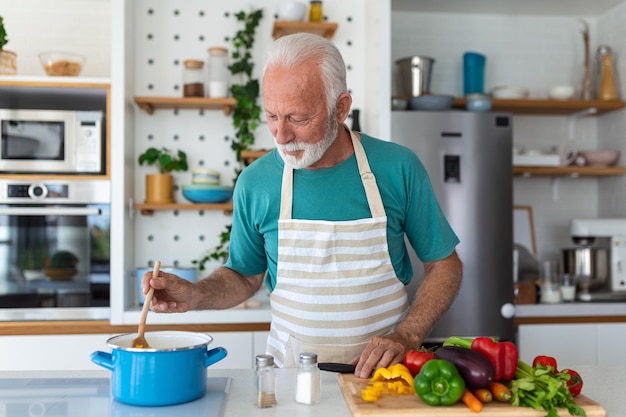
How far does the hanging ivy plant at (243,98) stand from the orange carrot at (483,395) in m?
2.37

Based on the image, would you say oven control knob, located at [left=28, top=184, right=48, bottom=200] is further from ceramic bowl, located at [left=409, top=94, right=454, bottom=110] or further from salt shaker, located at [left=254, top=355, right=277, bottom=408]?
salt shaker, located at [left=254, top=355, right=277, bottom=408]

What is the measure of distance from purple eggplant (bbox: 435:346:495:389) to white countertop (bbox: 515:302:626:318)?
6.82 feet

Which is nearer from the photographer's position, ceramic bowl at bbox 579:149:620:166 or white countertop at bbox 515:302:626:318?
white countertop at bbox 515:302:626:318

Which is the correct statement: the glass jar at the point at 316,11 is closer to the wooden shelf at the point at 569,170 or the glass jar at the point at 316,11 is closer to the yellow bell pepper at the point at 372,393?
the wooden shelf at the point at 569,170

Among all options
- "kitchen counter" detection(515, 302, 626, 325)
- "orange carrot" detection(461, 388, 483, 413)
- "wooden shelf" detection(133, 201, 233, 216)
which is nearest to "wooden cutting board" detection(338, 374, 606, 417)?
"orange carrot" detection(461, 388, 483, 413)

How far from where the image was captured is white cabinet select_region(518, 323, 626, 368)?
3.33 meters

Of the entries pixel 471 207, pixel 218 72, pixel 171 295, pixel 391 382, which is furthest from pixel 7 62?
pixel 391 382

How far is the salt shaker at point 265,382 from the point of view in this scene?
52.5 inches

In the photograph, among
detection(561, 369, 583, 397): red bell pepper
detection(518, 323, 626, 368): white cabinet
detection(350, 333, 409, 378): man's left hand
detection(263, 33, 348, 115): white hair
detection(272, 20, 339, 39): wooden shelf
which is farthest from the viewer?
detection(272, 20, 339, 39): wooden shelf

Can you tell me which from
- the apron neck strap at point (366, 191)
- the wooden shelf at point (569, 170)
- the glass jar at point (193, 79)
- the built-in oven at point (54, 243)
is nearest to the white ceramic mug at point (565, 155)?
the wooden shelf at point (569, 170)

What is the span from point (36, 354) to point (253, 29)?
1.98 m

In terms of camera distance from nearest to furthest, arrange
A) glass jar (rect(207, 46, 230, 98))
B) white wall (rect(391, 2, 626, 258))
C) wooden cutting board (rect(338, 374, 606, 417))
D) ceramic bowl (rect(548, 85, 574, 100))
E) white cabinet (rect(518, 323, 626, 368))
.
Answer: wooden cutting board (rect(338, 374, 606, 417)) → white cabinet (rect(518, 323, 626, 368)) → glass jar (rect(207, 46, 230, 98)) → ceramic bowl (rect(548, 85, 574, 100)) → white wall (rect(391, 2, 626, 258))

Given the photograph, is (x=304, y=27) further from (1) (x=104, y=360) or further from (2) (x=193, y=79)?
(1) (x=104, y=360)

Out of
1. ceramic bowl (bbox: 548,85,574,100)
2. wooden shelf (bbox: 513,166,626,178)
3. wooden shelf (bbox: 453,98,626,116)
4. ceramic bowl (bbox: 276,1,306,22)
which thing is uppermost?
ceramic bowl (bbox: 276,1,306,22)
